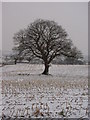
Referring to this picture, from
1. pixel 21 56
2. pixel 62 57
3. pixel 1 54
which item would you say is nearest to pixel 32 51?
pixel 21 56

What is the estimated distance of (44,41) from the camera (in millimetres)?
29672

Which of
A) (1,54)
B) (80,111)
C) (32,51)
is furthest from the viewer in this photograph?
(1,54)

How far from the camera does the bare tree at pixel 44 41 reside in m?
29.3

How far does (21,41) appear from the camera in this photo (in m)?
29.6

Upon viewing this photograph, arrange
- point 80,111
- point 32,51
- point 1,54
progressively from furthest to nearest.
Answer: point 1,54
point 32,51
point 80,111

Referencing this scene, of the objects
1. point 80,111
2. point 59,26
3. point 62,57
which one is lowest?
point 80,111

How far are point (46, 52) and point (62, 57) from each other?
8.98 feet

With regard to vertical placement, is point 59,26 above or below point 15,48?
above

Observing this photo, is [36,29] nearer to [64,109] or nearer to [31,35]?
[31,35]

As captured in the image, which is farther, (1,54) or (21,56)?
(1,54)

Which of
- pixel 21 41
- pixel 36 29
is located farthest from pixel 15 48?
pixel 36 29

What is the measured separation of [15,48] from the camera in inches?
1196

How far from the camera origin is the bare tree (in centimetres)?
2930

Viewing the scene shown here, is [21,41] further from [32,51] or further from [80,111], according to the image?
[80,111]
